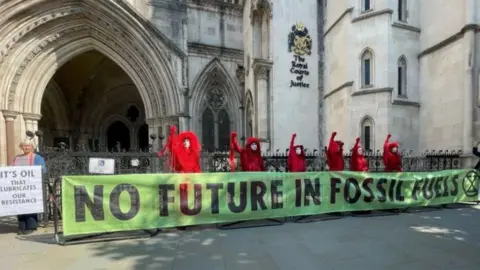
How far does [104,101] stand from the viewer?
20.6 metres

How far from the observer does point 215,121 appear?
17422mm

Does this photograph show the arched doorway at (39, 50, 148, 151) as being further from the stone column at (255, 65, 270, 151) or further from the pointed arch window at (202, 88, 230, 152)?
the stone column at (255, 65, 270, 151)

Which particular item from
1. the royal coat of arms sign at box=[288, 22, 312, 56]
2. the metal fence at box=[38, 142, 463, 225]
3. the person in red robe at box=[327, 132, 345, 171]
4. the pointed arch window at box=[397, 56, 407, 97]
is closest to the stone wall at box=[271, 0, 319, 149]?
the royal coat of arms sign at box=[288, 22, 312, 56]

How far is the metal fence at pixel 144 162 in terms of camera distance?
21.9ft

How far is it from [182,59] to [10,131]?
28.0 ft

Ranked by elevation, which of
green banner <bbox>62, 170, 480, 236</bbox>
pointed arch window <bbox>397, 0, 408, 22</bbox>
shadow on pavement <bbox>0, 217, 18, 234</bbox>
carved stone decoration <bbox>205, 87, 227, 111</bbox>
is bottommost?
shadow on pavement <bbox>0, 217, 18, 234</bbox>

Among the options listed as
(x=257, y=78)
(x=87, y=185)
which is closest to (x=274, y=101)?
(x=257, y=78)

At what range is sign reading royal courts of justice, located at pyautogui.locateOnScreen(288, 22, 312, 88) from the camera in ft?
44.4

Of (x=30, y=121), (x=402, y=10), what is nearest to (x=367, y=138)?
(x=402, y=10)

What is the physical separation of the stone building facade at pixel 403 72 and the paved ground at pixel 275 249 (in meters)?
6.45

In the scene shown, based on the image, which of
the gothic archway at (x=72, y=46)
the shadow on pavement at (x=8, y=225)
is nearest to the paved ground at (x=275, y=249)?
the shadow on pavement at (x=8, y=225)

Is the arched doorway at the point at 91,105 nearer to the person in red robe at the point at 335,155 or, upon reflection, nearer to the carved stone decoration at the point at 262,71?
the carved stone decoration at the point at 262,71

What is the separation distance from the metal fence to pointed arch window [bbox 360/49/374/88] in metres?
2.96

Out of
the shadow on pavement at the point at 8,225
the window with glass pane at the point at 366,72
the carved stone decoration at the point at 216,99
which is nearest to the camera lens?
the shadow on pavement at the point at 8,225
